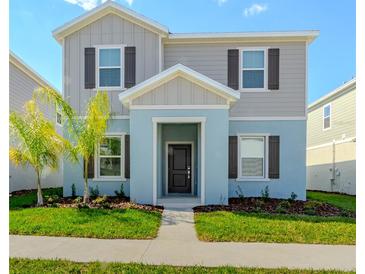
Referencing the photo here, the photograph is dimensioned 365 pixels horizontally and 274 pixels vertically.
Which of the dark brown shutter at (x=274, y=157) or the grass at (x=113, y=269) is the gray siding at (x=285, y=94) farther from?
the grass at (x=113, y=269)

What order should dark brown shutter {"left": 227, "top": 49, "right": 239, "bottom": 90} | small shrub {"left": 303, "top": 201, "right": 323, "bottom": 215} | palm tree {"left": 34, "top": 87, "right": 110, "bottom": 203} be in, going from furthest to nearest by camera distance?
dark brown shutter {"left": 227, "top": 49, "right": 239, "bottom": 90} → palm tree {"left": 34, "top": 87, "right": 110, "bottom": 203} → small shrub {"left": 303, "top": 201, "right": 323, "bottom": 215}

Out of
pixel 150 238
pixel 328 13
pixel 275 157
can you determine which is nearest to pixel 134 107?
pixel 150 238

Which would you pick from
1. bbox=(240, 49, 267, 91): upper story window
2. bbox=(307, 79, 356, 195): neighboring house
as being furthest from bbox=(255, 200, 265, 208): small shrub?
bbox=(307, 79, 356, 195): neighboring house

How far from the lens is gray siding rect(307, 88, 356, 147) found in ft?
56.1

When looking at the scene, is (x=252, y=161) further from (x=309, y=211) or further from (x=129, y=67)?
(x=129, y=67)

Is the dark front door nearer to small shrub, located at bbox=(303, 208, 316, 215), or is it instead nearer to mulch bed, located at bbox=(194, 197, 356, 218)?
mulch bed, located at bbox=(194, 197, 356, 218)

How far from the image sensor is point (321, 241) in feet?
Result: 21.7

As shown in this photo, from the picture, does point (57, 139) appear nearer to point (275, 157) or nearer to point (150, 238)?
point (150, 238)

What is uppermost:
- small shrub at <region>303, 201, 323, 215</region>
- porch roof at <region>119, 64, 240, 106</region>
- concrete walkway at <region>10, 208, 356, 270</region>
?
porch roof at <region>119, 64, 240, 106</region>

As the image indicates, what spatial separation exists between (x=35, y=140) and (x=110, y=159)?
3373mm

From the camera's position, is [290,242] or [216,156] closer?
[290,242]

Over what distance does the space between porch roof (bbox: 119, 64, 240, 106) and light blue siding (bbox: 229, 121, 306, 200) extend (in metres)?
2.63

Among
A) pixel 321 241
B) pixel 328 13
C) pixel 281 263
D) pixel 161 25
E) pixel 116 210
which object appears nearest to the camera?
pixel 281 263

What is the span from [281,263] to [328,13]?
950 cm
